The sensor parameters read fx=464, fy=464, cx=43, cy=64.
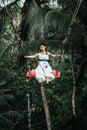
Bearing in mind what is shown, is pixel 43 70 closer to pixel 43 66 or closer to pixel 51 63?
pixel 43 66

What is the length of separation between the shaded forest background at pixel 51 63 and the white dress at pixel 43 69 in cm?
223

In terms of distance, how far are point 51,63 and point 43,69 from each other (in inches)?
149

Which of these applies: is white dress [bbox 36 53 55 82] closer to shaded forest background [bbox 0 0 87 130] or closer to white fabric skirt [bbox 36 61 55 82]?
white fabric skirt [bbox 36 61 55 82]

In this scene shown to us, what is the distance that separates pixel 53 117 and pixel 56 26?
20.3ft

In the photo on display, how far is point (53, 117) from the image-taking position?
19.8 metres

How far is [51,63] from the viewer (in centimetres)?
1494

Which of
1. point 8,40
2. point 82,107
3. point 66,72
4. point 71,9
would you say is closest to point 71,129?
point 82,107

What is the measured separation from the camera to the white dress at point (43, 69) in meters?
11.1

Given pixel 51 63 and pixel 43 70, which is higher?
pixel 43 70

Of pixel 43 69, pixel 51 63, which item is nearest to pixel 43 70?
pixel 43 69

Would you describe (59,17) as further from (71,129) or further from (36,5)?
(71,129)

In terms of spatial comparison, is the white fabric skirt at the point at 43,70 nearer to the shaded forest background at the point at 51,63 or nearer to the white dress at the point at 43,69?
the white dress at the point at 43,69

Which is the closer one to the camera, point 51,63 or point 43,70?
point 43,70

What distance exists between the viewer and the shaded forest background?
1464 centimetres
